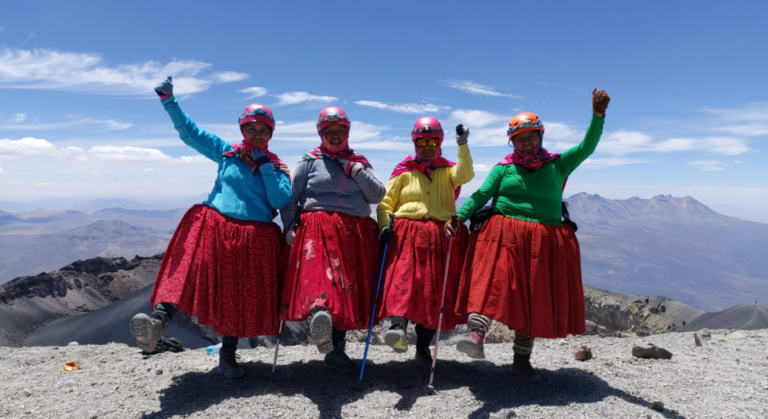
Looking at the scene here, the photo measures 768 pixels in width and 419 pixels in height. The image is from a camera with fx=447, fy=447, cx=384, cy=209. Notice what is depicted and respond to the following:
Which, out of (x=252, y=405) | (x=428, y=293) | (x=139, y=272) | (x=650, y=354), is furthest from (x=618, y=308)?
(x=139, y=272)

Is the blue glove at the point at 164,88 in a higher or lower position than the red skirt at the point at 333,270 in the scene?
higher

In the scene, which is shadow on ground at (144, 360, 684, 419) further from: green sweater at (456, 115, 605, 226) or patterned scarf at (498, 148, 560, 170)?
patterned scarf at (498, 148, 560, 170)

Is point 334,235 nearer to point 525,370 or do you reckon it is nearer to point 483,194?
point 483,194

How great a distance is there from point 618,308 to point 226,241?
13168mm

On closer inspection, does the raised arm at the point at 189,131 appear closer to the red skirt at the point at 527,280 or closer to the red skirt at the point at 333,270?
the red skirt at the point at 333,270

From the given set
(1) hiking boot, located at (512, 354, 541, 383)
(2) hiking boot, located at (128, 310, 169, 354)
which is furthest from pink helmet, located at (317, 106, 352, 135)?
(1) hiking boot, located at (512, 354, 541, 383)

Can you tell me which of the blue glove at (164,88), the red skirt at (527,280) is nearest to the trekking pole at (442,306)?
the red skirt at (527,280)

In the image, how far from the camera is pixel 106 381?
449 cm

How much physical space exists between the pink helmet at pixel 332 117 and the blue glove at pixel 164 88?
1.39 m

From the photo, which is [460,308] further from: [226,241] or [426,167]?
[226,241]

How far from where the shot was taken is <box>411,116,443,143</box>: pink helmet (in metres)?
4.37

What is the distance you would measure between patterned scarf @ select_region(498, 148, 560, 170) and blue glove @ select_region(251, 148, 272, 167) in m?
2.23

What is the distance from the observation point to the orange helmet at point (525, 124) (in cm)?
414

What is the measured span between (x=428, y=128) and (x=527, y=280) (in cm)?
170
